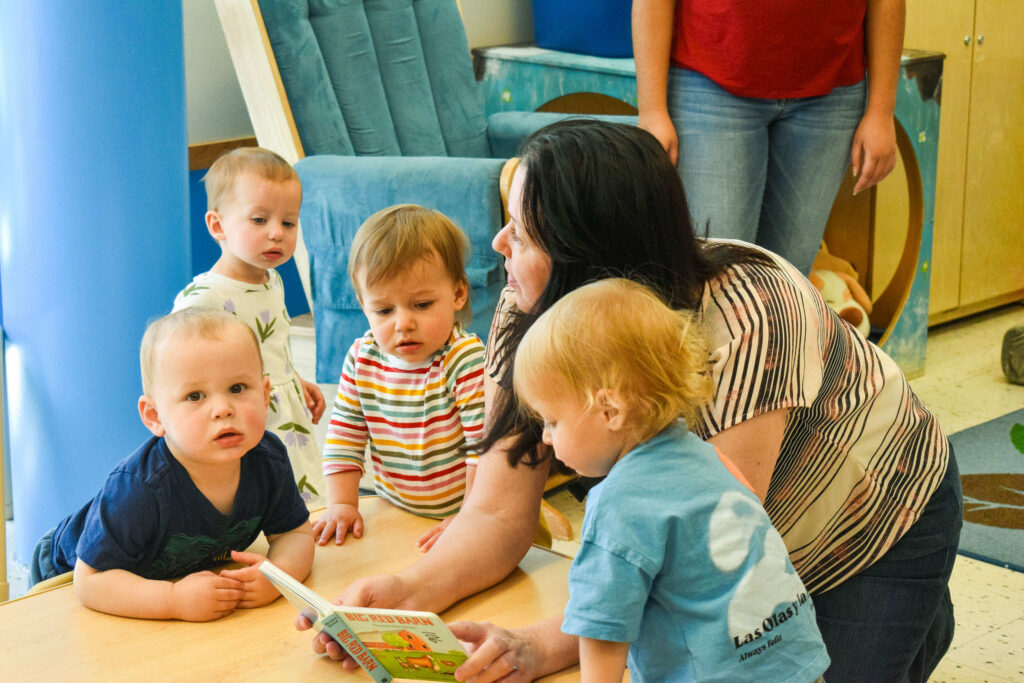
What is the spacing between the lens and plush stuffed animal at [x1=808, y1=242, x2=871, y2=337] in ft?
10.4

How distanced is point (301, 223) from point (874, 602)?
1.73 metres

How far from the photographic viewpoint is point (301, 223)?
256 centimetres

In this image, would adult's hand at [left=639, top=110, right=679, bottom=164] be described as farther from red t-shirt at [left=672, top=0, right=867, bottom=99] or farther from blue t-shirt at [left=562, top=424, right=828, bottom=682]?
blue t-shirt at [left=562, top=424, right=828, bottom=682]

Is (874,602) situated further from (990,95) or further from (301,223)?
(990,95)

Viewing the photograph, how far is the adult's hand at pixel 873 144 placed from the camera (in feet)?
7.56

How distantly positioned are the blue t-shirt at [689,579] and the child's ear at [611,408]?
34 millimetres

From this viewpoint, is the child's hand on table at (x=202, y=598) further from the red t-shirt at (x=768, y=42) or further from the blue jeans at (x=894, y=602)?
the red t-shirt at (x=768, y=42)

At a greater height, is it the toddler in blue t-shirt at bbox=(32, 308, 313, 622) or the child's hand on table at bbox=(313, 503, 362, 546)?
the toddler in blue t-shirt at bbox=(32, 308, 313, 622)

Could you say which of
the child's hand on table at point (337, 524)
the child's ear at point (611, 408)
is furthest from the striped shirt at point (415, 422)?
the child's ear at point (611, 408)

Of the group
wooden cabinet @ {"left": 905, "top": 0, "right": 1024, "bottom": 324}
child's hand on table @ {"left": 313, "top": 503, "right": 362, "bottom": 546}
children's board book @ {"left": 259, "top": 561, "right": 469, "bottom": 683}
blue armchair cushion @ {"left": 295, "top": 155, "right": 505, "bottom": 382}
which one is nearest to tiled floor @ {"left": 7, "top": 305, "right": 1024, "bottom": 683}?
wooden cabinet @ {"left": 905, "top": 0, "right": 1024, "bottom": 324}

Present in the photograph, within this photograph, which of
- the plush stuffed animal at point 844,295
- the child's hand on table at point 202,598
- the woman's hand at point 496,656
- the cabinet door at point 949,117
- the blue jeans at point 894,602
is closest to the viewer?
the woman's hand at point 496,656

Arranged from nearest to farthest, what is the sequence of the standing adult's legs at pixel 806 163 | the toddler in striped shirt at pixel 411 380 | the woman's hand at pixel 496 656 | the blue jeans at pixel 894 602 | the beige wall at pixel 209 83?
the woman's hand at pixel 496 656
the blue jeans at pixel 894 602
the toddler in striped shirt at pixel 411 380
the standing adult's legs at pixel 806 163
the beige wall at pixel 209 83

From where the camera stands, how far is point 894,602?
3.98 ft

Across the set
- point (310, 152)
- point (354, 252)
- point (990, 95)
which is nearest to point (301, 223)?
point (310, 152)
